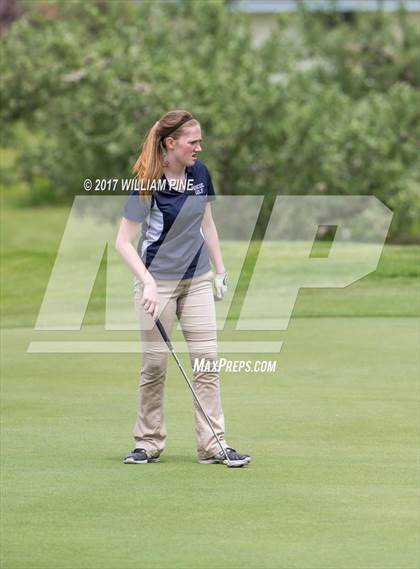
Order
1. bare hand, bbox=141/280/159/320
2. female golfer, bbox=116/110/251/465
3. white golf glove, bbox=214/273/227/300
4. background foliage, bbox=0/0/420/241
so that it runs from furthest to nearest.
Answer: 1. background foliage, bbox=0/0/420/241
2. white golf glove, bbox=214/273/227/300
3. female golfer, bbox=116/110/251/465
4. bare hand, bbox=141/280/159/320

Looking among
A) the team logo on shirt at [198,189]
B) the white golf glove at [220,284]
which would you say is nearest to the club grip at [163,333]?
the white golf glove at [220,284]

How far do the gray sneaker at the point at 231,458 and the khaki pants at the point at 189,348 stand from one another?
26 millimetres

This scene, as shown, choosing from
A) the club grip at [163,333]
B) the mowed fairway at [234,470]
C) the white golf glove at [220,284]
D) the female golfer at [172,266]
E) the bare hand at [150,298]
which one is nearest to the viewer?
the mowed fairway at [234,470]

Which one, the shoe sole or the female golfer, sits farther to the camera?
the shoe sole

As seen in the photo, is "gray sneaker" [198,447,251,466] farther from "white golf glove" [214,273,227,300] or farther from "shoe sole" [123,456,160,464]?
"white golf glove" [214,273,227,300]

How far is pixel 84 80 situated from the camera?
86.2ft

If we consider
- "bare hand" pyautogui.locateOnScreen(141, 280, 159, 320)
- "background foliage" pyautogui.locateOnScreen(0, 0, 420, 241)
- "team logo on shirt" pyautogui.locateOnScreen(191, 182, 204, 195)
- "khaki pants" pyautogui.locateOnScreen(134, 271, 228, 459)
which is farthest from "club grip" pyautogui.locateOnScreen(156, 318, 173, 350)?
"background foliage" pyautogui.locateOnScreen(0, 0, 420, 241)

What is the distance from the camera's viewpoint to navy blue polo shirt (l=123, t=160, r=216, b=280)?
7113mm

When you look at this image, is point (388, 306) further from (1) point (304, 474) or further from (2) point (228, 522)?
(2) point (228, 522)

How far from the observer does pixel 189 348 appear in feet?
24.0

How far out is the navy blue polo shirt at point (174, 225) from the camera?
7113mm

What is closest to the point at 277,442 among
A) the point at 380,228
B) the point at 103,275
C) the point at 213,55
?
the point at 103,275

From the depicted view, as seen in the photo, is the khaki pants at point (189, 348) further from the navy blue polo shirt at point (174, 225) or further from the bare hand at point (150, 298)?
the bare hand at point (150, 298)

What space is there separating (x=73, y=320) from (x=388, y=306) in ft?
10.2
